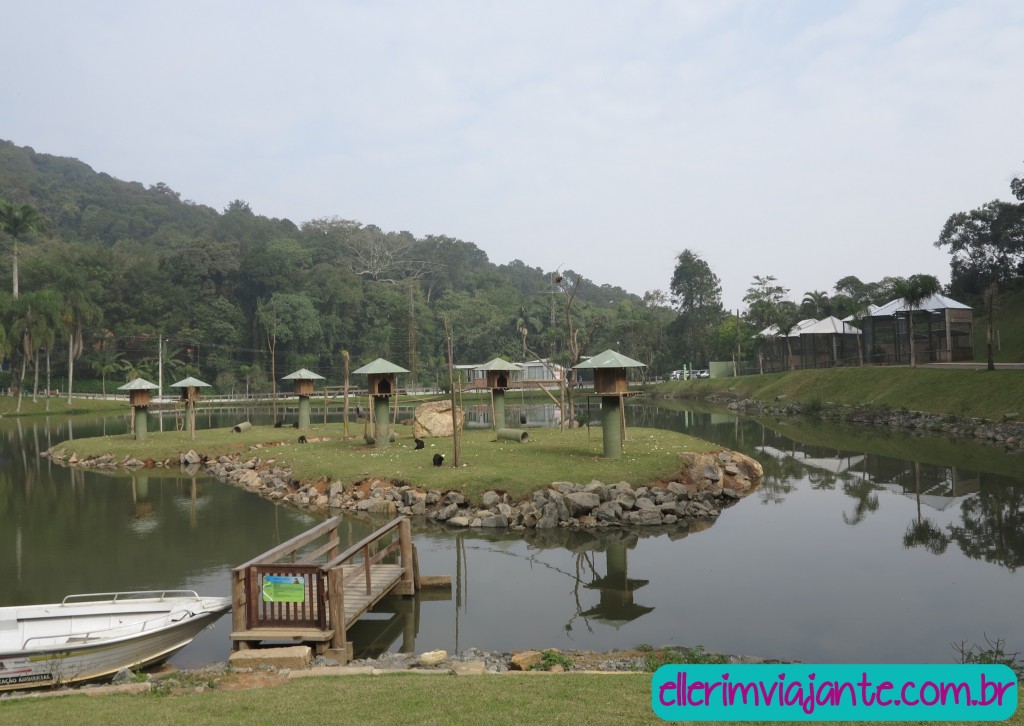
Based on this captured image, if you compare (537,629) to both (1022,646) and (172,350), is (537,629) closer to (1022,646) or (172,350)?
(1022,646)

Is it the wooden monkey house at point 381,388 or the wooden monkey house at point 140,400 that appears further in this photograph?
the wooden monkey house at point 140,400

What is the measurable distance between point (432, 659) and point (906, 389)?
44.0 m

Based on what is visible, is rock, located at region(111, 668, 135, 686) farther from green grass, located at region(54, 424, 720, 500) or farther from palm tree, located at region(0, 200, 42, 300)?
palm tree, located at region(0, 200, 42, 300)

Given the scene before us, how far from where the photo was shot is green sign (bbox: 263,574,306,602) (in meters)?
11.0

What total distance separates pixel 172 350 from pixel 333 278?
24.6 m

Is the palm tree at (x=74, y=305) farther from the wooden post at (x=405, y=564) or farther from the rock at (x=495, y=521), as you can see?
the wooden post at (x=405, y=564)

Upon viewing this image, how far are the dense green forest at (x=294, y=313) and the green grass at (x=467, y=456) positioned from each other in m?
37.2

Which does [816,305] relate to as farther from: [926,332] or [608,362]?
[608,362]

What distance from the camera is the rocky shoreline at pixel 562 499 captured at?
19625mm

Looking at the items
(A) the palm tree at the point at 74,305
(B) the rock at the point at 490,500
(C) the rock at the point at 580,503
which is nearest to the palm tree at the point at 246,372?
(A) the palm tree at the point at 74,305

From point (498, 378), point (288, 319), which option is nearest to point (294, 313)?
point (288, 319)

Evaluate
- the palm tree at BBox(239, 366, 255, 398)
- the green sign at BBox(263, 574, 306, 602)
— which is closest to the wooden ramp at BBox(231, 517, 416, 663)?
the green sign at BBox(263, 574, 306, 602)

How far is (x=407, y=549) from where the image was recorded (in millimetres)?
14305

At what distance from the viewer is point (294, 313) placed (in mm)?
94188
